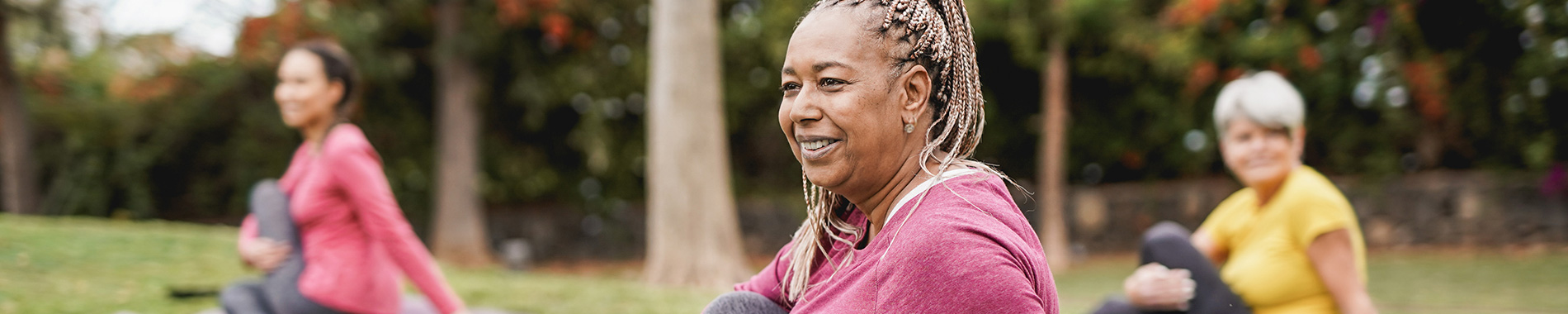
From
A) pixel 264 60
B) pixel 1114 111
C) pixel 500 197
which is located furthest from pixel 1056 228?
pixel 264 60

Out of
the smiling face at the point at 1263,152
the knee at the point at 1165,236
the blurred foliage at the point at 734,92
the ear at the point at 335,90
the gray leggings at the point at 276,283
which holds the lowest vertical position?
the gray leggings at the point at 276,283

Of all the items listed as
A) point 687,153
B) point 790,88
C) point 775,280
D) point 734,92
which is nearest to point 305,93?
point 775,280

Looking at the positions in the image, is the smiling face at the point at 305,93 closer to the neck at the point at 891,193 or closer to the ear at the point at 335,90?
the ear at the point at 335,90

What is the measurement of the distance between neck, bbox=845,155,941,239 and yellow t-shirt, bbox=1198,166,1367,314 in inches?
77.0

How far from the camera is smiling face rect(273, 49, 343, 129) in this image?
11.3 ft

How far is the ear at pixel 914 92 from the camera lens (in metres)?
1.56

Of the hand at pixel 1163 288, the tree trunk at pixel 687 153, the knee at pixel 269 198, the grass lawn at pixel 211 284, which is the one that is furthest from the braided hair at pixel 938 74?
the tree trunk at pixel 687 153

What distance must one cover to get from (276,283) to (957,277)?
8.76 feet

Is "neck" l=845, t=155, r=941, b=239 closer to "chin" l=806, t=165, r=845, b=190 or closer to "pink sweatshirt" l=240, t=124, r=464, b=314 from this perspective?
"chin" l=806, t=165, r=845, b=190

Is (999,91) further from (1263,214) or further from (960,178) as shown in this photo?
(960,178)

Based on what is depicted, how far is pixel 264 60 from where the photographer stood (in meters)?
16.4

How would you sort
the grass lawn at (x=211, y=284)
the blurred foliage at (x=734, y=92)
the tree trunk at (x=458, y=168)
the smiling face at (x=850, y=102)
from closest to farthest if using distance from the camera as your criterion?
the smiling face at (x=850, y=102)
the grass lawn at (x=211, y=284)
the blurred foliage at (x=734, y=92)
the tree trunk at (x=458, y=168)

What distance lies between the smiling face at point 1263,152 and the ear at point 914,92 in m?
2.04

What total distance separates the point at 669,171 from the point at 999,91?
9.23 metres
